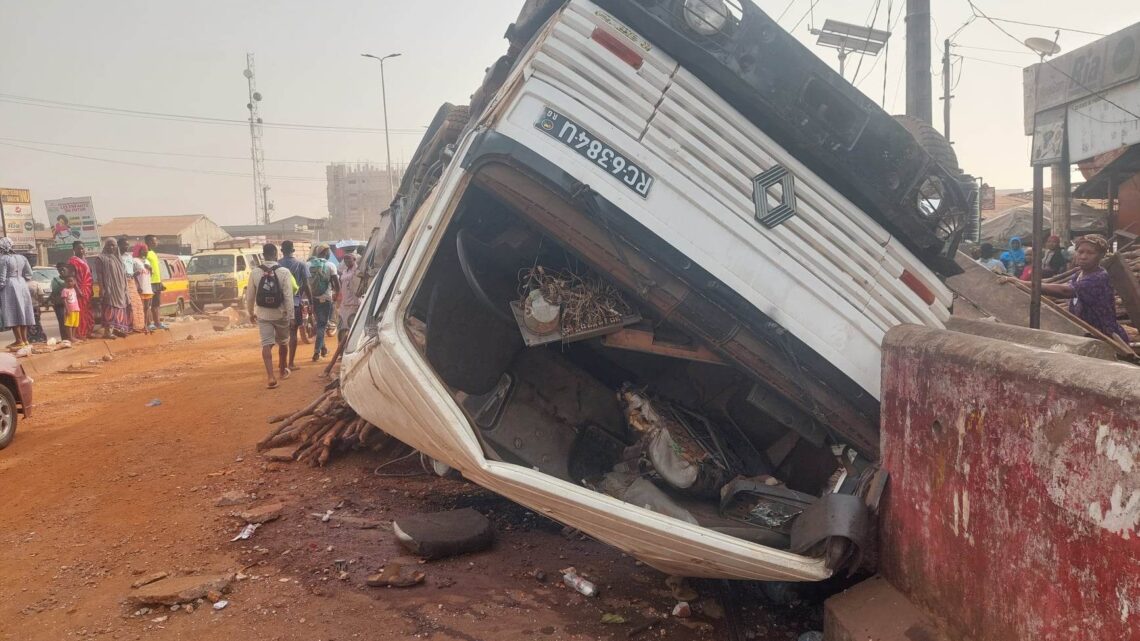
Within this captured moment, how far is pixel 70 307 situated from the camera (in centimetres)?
1219

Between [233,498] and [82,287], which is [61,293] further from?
[233,498]

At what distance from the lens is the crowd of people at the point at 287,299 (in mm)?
8281

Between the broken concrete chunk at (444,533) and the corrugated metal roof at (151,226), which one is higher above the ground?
the corrugated metal roof at (151,226)

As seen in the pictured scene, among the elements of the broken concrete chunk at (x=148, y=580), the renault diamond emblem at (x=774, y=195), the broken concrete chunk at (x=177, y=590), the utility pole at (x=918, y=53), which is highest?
the utility pole at (x=918, y=53)

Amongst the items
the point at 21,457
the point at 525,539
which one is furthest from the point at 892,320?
the point at 21,457

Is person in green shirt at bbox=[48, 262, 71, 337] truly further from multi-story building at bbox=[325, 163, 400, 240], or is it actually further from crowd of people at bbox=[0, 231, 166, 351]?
multi-story building at bbox=[325, 163, 400, 240]

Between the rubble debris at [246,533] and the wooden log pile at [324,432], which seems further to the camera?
the wooden log pile at [324,432]

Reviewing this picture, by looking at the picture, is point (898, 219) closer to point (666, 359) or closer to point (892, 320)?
point (892, 320)

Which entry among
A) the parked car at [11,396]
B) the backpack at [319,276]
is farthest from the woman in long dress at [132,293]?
the parked car at [11,396]

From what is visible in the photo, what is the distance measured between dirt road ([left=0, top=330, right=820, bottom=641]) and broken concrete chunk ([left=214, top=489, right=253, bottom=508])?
7 centimetres

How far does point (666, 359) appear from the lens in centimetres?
427

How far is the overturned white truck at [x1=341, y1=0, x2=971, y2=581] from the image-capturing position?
3.07 meters

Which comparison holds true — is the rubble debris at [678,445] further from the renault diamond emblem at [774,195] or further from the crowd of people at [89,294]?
the crowd of people at [89,294]

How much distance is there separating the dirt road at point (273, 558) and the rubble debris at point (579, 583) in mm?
A: 51
